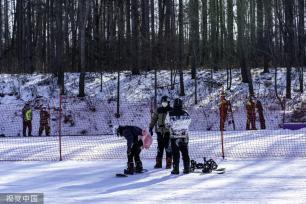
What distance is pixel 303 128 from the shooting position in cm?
2089

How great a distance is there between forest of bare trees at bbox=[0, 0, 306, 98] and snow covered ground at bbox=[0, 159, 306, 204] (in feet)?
55.2

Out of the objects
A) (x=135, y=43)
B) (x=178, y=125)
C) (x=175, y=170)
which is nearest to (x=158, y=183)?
(x=175, y=170)

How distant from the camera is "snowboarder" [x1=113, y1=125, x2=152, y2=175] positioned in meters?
11.4

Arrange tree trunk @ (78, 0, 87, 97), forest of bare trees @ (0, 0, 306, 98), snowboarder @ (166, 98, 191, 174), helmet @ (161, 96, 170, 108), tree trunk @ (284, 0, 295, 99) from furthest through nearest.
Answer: forest of bare trees @ (0, 0, 306, 98) → tree trunk @ (284, 0, 295, 99) → tree trunk @ (78, 0, 87, 97) → helmet @ (161, 96, 170, 108) → snowboarder @ (166, 98, 191, 174)

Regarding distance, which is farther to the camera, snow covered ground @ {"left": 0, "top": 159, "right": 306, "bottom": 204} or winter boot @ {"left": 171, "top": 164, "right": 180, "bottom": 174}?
winter boot @ {"left": 171, "top": 164, "right": 180, "bottom": 174}

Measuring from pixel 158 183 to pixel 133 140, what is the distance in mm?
1349

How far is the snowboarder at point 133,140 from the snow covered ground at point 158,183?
1.17 ft

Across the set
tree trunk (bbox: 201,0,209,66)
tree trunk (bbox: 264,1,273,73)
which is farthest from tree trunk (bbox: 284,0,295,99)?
tree trunk (bbox: 201,0,209,66)

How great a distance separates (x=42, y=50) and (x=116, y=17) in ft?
29.7

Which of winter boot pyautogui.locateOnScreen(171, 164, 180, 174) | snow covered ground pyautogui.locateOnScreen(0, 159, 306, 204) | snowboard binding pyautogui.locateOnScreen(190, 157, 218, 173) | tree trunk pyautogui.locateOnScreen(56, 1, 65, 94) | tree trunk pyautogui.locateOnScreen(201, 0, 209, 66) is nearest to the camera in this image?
snow covered ground pyautogui.locateOnScreen(0, 159, 306, 204)

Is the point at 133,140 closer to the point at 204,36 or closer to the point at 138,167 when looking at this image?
the point at 138,167

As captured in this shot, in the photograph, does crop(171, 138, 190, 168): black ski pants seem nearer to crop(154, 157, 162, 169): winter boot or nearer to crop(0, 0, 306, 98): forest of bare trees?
crop(154, 157, 162, 169): winter boot

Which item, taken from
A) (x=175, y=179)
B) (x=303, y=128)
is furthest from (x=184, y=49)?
(x=175, y=179)

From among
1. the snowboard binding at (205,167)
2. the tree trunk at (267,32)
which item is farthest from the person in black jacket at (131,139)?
the tree trunk at (267,32)
